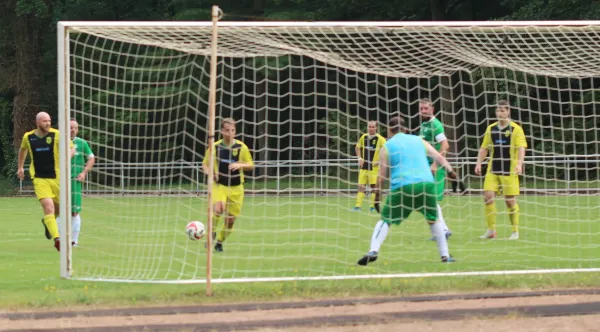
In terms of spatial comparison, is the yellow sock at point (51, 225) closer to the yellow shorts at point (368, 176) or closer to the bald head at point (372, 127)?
the bald head at point (372, 127)

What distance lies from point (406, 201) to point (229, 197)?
310 centimetres

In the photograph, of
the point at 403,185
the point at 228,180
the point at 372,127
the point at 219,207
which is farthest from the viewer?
the point at 372,127

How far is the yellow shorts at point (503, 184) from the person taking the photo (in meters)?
14.6

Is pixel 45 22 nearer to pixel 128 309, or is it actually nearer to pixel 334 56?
pixel 334 56

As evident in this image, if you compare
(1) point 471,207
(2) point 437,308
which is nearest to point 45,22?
(1) point 471,207

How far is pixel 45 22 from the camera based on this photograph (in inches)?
2000

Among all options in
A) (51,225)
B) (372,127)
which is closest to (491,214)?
(372,127)

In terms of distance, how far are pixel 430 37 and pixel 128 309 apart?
17.6ft

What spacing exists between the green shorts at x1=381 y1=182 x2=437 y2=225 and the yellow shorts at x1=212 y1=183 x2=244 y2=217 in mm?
2869

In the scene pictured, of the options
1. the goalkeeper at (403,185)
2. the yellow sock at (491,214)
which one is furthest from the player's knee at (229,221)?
the yellow sock at (491,214)

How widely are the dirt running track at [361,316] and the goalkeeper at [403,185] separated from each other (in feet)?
6.60

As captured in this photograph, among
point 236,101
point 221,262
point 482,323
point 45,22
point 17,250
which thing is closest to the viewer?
point 482,323

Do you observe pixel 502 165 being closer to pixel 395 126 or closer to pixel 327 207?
pixel 395 126

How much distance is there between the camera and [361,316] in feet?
27.7
